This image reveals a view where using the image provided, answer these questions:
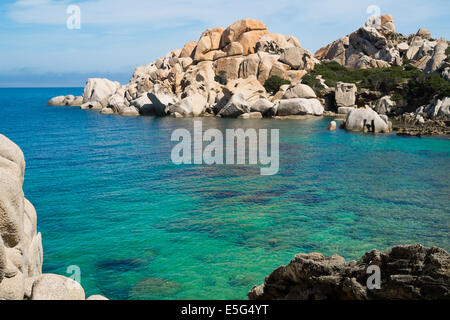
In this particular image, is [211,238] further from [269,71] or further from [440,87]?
[269,71]

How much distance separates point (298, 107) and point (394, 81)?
1808 cm

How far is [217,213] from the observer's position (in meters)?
17.3

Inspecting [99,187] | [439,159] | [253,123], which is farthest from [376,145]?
[99,187]

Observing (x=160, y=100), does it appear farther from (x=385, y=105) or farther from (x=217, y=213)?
(x=217, y=213)

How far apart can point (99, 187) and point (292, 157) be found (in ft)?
49.7

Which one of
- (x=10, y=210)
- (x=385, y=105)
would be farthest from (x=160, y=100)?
(x=10, y=210)

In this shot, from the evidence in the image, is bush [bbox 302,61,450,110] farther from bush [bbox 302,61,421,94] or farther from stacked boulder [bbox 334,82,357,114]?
stacked boulder [bbox 334,82,357,114]

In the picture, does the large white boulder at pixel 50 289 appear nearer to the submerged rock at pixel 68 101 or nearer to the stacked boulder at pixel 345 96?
the stacked boulder at pixel 345 96

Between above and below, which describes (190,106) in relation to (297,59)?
below

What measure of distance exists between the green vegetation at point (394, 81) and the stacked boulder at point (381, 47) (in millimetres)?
12917

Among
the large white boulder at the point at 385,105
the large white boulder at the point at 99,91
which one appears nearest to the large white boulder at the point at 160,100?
the large white boulder at the point at 99,91

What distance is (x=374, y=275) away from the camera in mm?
6219

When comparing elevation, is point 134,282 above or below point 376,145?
below

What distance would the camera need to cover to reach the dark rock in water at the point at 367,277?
18.4 ft
